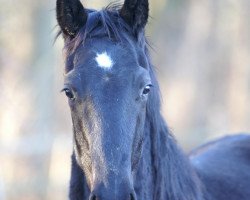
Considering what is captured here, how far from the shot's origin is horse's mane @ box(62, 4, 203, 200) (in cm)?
439

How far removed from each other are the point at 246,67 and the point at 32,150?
30.0 feet

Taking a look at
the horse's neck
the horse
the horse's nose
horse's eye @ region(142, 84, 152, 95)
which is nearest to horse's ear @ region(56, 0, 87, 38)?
the horse

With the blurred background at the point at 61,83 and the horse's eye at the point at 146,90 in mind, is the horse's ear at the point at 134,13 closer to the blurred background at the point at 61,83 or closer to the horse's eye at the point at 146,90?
the horse's eye at the point at 146,90

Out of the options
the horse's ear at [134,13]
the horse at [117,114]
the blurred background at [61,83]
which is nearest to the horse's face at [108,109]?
the horse at [117,114]

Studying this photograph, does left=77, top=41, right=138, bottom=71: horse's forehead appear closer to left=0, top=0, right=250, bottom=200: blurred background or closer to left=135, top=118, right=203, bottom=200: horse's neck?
left=135, top=118, right=203, bottom=200: horse's neck

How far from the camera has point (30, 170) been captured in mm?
14703

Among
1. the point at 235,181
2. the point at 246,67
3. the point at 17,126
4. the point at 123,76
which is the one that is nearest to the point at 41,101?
the point at 17,126

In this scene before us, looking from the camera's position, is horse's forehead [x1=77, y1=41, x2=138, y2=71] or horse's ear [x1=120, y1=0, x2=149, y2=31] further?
horse's ear [x1=120, y1=0, x2=149, y2=31]

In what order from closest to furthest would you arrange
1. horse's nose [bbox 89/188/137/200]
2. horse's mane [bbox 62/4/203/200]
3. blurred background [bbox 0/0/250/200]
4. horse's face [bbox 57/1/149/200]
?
horse's nose [bbox 89/188/137/200], horse's face [bbox 57/1/149/200], horse's mane [bbox 62/4/203/200], blurred background [bbox 0/0/250/200]

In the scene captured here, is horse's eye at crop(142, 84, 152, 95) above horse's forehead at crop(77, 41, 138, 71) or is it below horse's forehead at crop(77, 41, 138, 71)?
below

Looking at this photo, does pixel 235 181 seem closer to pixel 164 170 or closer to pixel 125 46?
pixel 164 170

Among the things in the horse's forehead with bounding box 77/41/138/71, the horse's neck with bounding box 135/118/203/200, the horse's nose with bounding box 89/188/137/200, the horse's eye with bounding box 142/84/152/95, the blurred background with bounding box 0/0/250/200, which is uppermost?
the blurred background with bounding box 0/0/250/200

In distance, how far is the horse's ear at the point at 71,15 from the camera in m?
4.45

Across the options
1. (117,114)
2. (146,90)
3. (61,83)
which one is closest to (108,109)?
(117,114)
